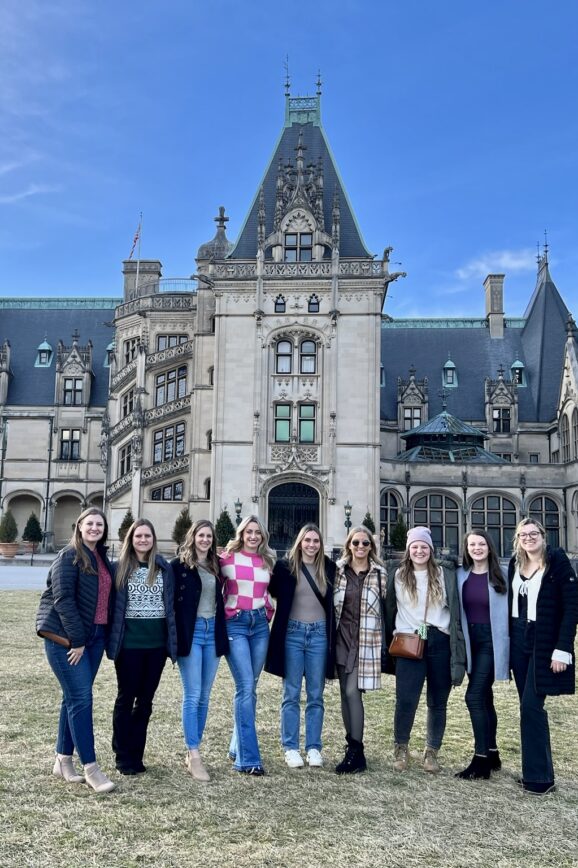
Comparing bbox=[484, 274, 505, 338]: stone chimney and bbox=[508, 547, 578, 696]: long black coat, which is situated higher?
bbox=[484, 274, 505, 338]: stone chimney

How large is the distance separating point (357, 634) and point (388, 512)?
2900 cm

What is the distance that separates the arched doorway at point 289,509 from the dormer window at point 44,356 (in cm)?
2241

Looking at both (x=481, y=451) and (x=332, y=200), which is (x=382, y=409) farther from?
(x=332, y=200)

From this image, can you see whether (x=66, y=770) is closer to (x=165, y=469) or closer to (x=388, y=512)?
(x=165, y=469)

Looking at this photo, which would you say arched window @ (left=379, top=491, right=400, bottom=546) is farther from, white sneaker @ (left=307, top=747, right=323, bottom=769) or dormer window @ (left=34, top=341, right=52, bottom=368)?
white sneaker @ (left=307, top=747, right=323, bottom=769)

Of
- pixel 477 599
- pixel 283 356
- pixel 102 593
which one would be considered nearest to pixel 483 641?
pixel 477 599

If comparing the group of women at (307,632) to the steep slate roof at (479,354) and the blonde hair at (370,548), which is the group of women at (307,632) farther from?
the steep slate roof at (479,354)

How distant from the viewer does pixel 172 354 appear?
37.3 meters

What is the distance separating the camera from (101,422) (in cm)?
4597

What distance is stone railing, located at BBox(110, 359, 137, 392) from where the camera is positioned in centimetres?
3895

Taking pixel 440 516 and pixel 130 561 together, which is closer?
pixel 130 561

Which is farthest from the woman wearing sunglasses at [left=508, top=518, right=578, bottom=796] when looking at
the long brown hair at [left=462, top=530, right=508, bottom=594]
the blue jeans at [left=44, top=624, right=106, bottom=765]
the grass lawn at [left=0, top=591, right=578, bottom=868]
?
the blue jeans at [left=44, top=624, right=106, bottom=765]

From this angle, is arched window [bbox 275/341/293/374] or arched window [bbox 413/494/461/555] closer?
arched window [bbox 275/341/293/374]

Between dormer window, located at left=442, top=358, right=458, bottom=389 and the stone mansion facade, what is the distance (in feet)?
0.24
